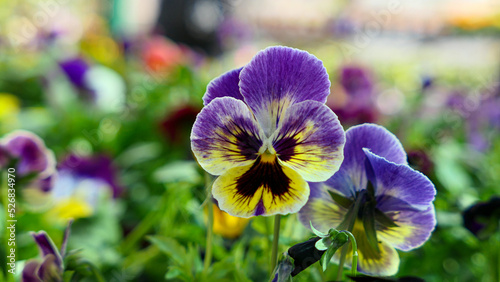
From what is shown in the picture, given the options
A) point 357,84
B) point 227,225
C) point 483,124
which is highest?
point 227,225

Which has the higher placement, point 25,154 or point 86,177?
point 25,154

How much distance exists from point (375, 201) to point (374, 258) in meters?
0.06

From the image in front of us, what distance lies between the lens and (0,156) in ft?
2.02

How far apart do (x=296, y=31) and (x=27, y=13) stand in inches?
123

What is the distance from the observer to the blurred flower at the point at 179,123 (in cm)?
106

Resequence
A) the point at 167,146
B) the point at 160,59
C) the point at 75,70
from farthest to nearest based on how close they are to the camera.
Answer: the point at 160,59 < the point at 75,70 < the point at 167,146

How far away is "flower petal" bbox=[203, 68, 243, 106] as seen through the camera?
15.0 inches

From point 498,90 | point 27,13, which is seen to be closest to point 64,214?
point 498,90

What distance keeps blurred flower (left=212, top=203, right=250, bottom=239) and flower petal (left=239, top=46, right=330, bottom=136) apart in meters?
0.36

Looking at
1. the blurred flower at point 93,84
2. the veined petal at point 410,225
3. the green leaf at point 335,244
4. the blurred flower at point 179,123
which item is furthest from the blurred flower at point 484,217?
the blurred flower at point 93,84

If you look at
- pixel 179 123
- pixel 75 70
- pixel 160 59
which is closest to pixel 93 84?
pixel 75 70

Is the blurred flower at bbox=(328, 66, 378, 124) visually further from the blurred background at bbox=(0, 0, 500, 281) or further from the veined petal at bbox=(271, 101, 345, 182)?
the veined petal at bbox=(271, 101, 345, 182)

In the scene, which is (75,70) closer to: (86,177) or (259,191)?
(86,177)

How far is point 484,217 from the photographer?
22.1 inches
